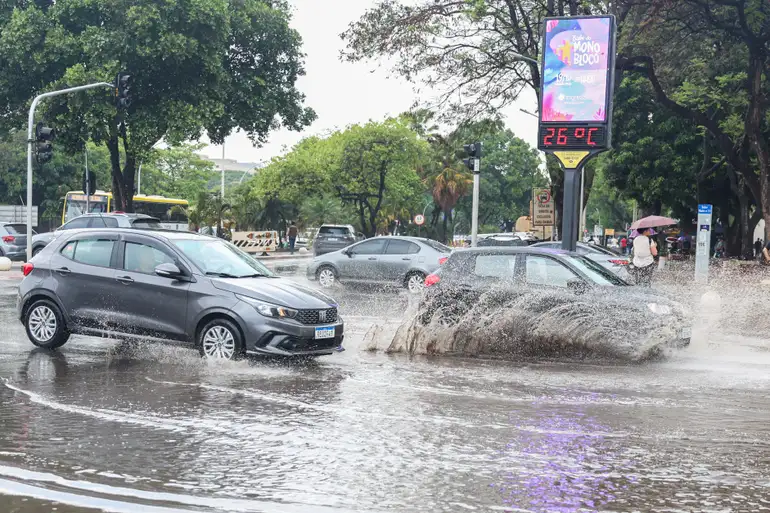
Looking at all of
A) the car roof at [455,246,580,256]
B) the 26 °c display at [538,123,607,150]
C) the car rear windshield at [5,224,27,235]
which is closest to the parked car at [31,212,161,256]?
the car rear windshield at [5,224,27,235]

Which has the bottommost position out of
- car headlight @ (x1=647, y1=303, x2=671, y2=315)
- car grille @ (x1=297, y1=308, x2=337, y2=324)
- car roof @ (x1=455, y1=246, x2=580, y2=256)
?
car grille @ (x1=297, y1=308, x2=337, y2=324)

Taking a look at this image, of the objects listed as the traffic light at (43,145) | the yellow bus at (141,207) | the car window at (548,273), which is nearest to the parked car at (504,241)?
the yellow bus at (141,207)

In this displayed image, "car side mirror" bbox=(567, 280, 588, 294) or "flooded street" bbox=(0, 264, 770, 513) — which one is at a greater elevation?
"car side mirror" bbox=(567, 280, 588, 294)

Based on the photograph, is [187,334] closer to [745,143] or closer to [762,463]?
[762,463]

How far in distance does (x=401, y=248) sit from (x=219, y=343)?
1369 cm

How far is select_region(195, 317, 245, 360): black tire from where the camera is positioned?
10.5 meters

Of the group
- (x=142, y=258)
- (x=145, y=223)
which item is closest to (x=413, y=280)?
(x=145, y=223)

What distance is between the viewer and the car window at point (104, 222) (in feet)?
89.5

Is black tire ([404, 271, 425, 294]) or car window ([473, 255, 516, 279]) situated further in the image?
black tire ([404, 271, 425, 294])

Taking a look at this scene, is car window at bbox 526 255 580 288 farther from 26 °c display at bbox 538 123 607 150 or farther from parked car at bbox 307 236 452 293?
parked car at bbox 307 236 452 293

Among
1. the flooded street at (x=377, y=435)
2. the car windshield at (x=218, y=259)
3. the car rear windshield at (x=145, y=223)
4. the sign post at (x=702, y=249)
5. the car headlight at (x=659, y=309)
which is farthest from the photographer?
the car rear windshield at (x=145, y=223)

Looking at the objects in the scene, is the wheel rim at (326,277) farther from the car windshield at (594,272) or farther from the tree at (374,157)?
the tree at (374,157)

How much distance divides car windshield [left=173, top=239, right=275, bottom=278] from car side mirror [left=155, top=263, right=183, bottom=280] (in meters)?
0.29

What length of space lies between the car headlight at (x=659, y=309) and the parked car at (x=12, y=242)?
27.1 m
